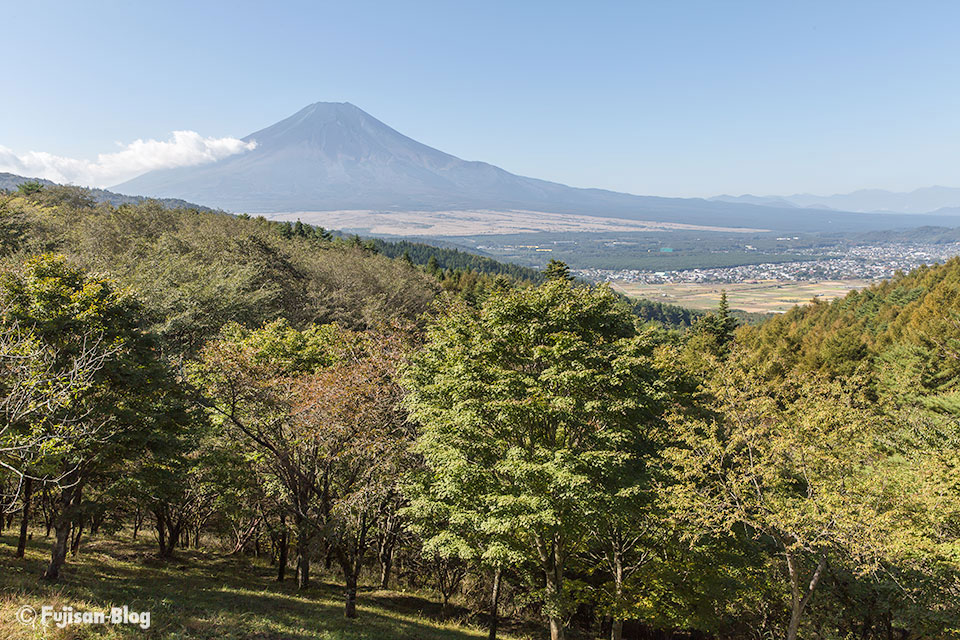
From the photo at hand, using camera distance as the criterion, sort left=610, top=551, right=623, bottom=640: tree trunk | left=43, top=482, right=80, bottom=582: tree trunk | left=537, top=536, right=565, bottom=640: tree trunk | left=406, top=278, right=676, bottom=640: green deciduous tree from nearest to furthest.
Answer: left=43, top=482, right=80, bottom=582: tree trunk, left=406, top=278, right=676, bottom=640: green deciduous tree, left=537, top=536, right=565, bottom=640: tree trunk, left=610, top=551, right=623, bottom=640: tree trunk

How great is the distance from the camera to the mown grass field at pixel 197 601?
9828mm

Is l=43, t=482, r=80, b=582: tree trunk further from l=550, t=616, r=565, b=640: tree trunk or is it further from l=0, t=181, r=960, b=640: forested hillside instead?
l=550, t=616, r=565, b=640: tree trunk

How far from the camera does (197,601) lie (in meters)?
12.7

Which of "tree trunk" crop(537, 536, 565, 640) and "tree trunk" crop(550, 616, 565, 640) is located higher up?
"tree trunk" crop(537, 536, 565, 640)

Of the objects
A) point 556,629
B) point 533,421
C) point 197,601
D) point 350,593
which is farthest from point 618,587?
point 197,601

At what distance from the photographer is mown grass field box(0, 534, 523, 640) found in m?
9.83

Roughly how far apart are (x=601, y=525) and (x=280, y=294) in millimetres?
34936

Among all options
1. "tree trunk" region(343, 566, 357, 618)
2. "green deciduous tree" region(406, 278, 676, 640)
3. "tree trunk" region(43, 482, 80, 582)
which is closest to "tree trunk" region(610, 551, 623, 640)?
"green deciduous tree" region(406, 278, 676, 640)

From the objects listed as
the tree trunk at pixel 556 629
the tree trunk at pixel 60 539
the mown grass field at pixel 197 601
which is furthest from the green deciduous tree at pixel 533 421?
the tree trunk at pixel 60 539

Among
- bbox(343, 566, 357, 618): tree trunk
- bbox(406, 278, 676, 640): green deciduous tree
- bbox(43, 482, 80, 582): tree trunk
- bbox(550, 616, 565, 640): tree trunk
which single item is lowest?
bbox(550, 616, 565, 640): tree trunk

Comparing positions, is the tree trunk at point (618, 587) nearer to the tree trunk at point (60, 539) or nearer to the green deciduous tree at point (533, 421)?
the green deciduous tree at point (533, 421)

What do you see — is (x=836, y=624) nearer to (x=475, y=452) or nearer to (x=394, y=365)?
(x=475, y=452)

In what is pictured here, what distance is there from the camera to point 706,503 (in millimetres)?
12258

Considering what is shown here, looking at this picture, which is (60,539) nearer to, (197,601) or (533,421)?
(197,601)
